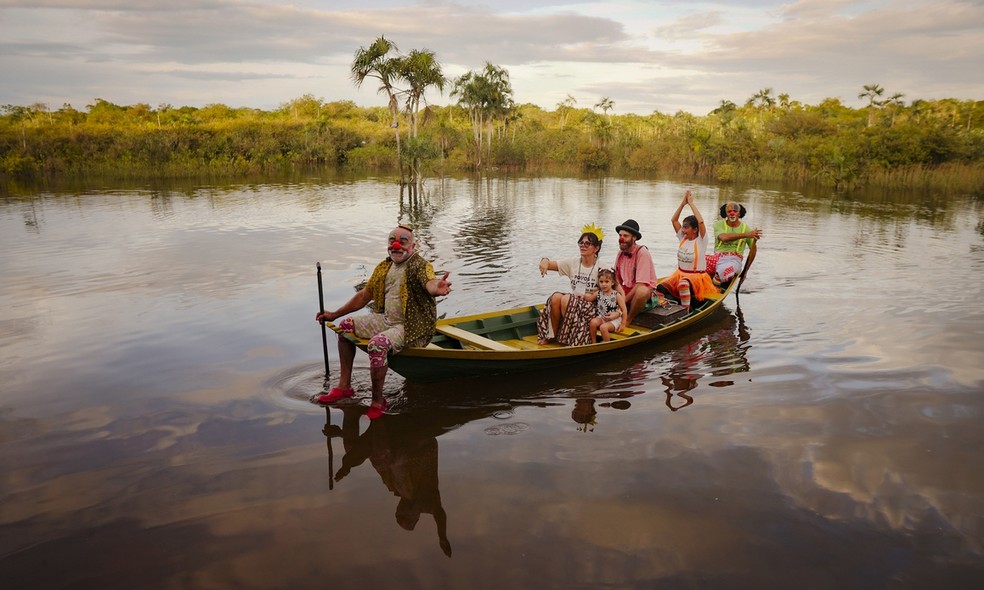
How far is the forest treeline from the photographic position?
30.6 metres

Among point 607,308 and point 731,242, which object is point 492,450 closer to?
point 607,308

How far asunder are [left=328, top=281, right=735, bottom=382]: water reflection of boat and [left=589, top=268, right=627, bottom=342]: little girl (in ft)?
0.56

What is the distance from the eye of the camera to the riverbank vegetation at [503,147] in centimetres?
3056

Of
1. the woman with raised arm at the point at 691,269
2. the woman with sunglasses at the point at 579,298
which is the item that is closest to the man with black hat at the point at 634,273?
the woman with sunglasses at the point at 579,298

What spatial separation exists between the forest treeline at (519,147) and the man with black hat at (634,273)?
2105 cm

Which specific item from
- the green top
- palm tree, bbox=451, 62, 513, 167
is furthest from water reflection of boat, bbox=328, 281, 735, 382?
palm tree, bbox=451, 62, 513, 167

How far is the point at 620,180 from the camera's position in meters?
38.1

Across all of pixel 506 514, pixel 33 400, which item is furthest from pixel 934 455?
pixel 33 400

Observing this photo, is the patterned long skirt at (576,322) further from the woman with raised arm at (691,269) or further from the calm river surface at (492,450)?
the woman with raised arm at (691,269)

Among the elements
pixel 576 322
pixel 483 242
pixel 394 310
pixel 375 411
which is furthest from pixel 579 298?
pixel 483 242

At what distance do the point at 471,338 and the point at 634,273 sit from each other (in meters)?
2.37

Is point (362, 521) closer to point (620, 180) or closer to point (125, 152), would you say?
point (620, 180)

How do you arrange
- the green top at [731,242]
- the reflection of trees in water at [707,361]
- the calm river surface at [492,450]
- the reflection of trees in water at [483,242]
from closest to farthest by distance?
the calm river surface at [492,450], the reflection of trees in water at [707,361], the green top at [731,242], the reflection of trees in water at [483,242]

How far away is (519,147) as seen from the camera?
47.1 m
